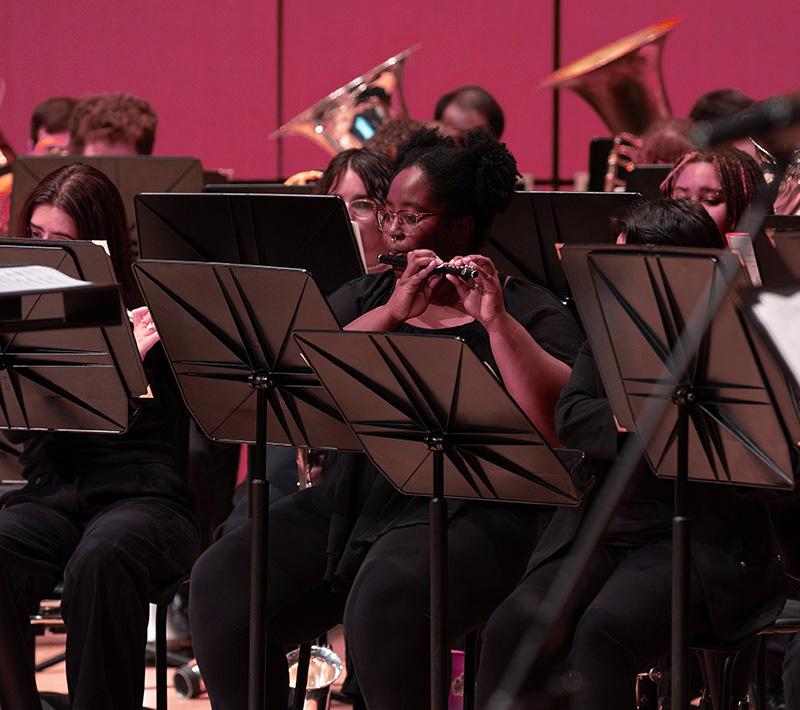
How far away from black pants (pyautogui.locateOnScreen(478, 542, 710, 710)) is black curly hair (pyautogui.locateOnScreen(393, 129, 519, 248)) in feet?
2.49

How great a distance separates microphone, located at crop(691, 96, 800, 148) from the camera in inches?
49.0

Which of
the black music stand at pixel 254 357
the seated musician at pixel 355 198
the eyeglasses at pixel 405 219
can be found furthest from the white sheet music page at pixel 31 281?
the seated musician at pixel 355 198

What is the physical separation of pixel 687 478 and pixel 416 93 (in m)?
4.63

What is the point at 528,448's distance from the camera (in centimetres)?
232

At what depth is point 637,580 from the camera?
8.18 feet

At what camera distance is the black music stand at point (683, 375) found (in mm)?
2135

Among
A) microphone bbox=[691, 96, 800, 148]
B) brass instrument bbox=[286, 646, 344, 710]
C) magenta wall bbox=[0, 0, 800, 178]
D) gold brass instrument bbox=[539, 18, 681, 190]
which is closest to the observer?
microphone bbox=[691, 96, 800, 148]

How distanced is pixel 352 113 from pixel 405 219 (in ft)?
9.06

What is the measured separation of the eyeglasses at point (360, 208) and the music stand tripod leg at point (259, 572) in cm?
119

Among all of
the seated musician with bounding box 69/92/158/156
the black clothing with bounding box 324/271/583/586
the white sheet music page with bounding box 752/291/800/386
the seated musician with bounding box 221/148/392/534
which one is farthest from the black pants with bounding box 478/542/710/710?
the seated musician with bounding box 69/92/158/156

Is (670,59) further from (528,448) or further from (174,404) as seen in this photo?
(528,448)

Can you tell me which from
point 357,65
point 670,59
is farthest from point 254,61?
point 670,59

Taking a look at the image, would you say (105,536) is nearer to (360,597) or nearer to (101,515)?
(101,515)

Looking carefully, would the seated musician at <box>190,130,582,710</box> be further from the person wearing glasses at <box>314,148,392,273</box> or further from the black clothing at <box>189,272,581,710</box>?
the person wearing glasses at <box>314,148,392,273</box>
